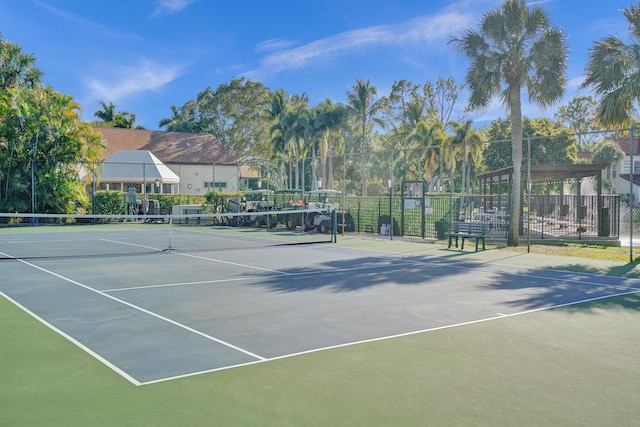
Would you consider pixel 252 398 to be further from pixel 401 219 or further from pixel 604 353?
pixel 401 219

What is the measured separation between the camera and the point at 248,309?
8.52m

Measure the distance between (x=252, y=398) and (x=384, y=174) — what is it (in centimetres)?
7341

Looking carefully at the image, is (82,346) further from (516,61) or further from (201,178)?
(201,178)

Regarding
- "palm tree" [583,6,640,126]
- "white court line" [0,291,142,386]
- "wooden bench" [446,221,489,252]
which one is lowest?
"white court line" [0,291,142,386]

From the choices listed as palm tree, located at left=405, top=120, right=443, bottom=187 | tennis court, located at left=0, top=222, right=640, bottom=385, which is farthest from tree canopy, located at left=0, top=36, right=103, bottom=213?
palm tree, located at left=405, top=120, right=443, bottom=187

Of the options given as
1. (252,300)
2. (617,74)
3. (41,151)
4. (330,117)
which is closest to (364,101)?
(330,117)

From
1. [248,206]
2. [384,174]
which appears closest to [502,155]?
[384,174]

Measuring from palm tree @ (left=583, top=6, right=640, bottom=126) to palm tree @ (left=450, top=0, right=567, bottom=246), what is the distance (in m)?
1.70

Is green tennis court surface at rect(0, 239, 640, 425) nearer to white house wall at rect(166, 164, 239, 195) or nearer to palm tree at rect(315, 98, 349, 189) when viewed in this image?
palm tree at rect(315, 98, 349, 189)

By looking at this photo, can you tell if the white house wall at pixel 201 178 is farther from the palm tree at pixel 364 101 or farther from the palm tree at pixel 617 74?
the palm tree at pixel 617 74

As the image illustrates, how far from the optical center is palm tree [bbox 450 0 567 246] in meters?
19.4

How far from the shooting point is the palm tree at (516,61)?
19.4 m

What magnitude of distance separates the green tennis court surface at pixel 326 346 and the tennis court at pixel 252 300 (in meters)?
0.04

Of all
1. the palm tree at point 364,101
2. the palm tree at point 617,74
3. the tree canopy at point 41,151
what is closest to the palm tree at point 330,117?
the palm tree at point 364,101
